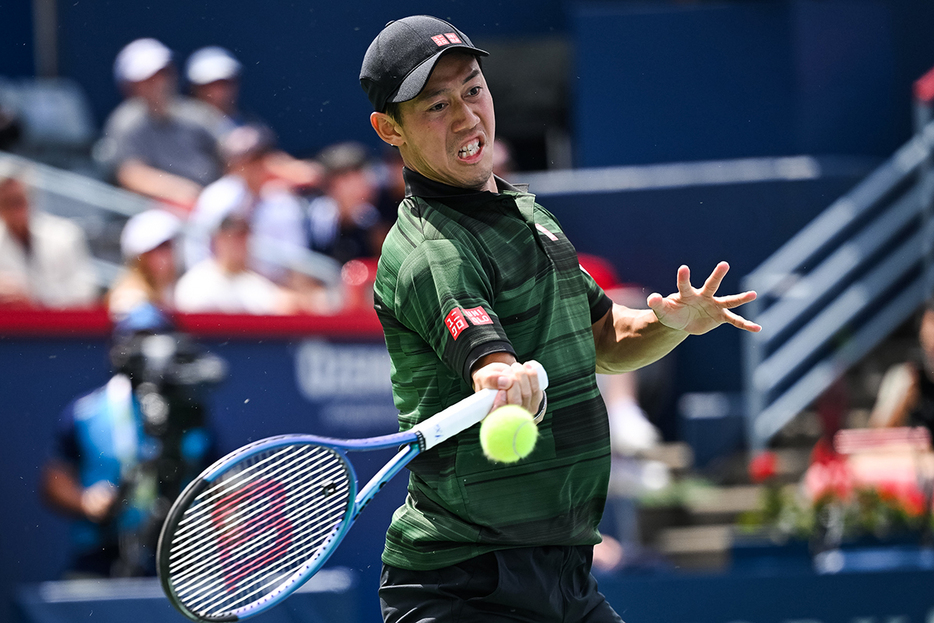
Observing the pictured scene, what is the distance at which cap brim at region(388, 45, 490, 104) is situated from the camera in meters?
2.52

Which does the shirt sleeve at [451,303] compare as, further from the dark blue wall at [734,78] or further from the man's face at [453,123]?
the dark blue wall at [734,78]

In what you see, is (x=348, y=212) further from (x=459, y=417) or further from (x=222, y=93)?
(x=459, y=417)

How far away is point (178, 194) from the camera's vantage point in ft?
22.4

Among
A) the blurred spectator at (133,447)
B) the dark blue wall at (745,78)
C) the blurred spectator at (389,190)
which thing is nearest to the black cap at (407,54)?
the blurred spectator at (133,447)

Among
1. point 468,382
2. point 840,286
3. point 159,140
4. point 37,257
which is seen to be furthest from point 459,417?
point 840,286

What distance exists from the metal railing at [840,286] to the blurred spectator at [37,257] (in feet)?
12.9

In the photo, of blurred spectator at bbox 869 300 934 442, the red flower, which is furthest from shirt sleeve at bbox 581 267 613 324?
the red flower

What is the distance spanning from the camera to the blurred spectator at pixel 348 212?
6641 mm

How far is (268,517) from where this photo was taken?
9.27 feet

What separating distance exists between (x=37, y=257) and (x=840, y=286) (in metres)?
5.07

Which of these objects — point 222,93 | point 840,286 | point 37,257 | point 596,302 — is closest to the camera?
point 596,302

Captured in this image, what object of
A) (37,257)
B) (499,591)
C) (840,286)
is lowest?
(499,591)

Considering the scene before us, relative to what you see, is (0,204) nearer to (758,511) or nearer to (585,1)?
(758,511)

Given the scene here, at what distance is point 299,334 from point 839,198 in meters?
4.10
